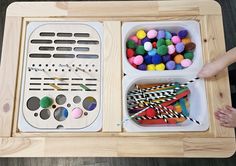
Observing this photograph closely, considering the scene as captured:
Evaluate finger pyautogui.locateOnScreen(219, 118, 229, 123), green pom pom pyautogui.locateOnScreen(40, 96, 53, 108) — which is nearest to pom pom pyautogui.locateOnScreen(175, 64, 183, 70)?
finger pyautogui.locateOnScreen(219, 118, 229, 123)

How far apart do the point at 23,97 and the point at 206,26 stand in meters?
0.61

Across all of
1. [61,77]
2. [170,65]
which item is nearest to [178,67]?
[170,65]

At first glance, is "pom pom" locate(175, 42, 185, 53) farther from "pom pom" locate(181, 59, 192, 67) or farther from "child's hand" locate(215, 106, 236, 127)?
"child's hand" locate(215, 106, 236, 127)

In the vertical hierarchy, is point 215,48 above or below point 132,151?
above

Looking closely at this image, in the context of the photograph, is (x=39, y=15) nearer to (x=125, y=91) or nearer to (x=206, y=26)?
(x=125, y=91)

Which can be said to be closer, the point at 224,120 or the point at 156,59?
the point at 224,120

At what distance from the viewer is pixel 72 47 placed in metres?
0.83

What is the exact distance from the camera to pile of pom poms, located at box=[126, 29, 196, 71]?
856 millimetres

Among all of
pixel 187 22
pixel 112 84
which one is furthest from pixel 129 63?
pixel 187 22

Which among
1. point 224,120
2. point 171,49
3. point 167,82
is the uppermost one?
point 171,49

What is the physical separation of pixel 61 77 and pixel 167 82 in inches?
13.7

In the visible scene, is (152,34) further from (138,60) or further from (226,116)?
(226,116)

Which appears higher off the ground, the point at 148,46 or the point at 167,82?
the point at 148,46

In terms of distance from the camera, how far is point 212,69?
30.1 inches
